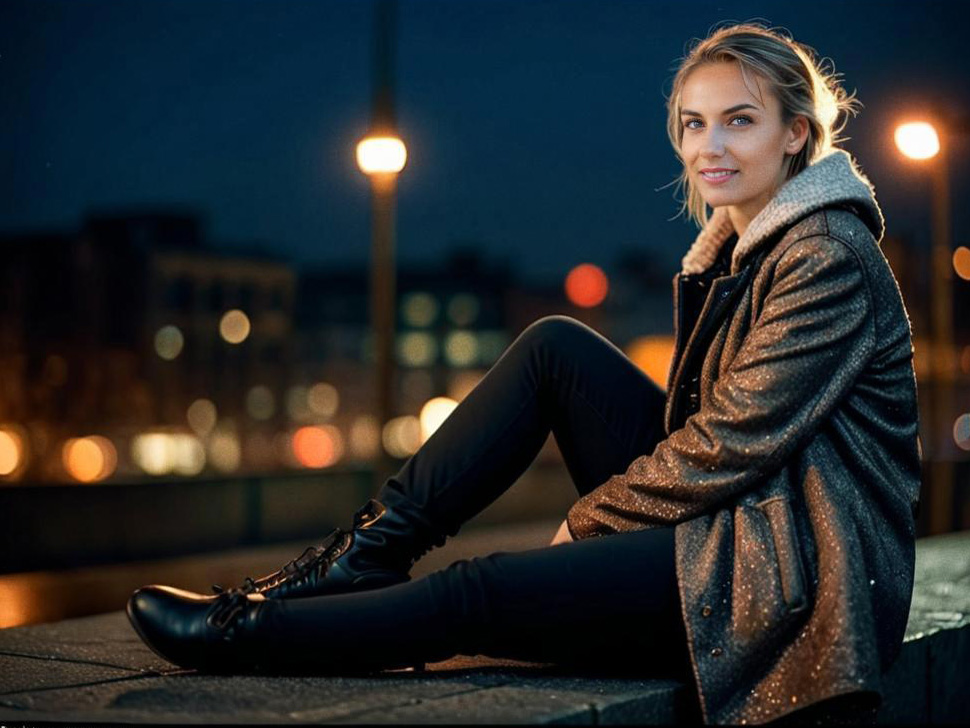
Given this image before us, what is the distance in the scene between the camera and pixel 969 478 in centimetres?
2109

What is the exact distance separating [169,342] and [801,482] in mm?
89765

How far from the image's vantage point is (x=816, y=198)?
3289 mm

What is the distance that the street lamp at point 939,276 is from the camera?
51.3 ft

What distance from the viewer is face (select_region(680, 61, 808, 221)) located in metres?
3.56

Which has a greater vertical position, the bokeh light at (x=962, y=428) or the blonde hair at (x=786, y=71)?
the blonde hair at (x=786, y=71)

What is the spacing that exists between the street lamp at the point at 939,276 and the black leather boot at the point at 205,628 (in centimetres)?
1386

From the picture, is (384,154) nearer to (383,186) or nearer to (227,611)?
(383,186)

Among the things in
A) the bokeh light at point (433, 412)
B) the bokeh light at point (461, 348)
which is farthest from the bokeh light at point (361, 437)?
the bokeh light at point (461, 348)

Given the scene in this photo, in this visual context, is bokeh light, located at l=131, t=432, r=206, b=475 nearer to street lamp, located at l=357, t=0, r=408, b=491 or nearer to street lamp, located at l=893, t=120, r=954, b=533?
street lamp, located at l=893, t=120, r=954, b=533

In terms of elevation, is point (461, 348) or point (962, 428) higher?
point (461, 348)

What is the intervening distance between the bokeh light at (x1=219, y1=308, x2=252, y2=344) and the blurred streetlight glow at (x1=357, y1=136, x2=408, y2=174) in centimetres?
8030

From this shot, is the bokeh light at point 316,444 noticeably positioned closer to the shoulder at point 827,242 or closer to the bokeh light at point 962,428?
the bokeh light at point 962,428

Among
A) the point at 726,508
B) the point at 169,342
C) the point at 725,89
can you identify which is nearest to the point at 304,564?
the point at 726,508

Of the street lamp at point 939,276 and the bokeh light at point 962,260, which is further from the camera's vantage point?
the bokeh light at point 962,260
